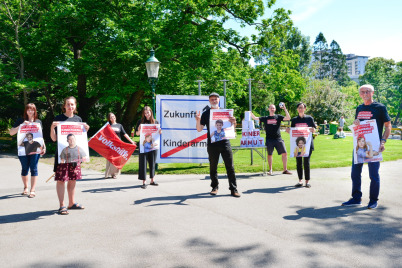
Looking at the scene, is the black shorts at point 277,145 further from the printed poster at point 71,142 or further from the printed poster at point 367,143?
the printed poster at point 71,142

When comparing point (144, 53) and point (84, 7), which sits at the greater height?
point (84, 7)

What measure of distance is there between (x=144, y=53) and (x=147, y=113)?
9.83m

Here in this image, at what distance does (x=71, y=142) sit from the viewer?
18.2 ft

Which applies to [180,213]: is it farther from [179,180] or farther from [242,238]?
[179,180]

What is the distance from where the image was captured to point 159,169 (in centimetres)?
1119

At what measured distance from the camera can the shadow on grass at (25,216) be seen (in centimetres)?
530

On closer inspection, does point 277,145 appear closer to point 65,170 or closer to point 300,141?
point 300,141

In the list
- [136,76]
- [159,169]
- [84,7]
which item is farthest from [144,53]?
[159,169]

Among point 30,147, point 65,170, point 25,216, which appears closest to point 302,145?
point 65,170

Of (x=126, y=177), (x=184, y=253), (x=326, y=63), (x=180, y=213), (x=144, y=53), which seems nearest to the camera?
(x=184, y=253)

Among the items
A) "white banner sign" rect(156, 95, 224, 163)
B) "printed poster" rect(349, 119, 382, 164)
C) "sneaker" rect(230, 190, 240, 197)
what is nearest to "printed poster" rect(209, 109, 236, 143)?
"sneaker" rect(230, 190, 240, 197)

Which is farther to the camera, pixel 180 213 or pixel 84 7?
pixel 84 7

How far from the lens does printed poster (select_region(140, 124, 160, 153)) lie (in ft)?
26.8

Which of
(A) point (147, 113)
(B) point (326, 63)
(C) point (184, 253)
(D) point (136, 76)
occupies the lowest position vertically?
(C) point (184, 253)
